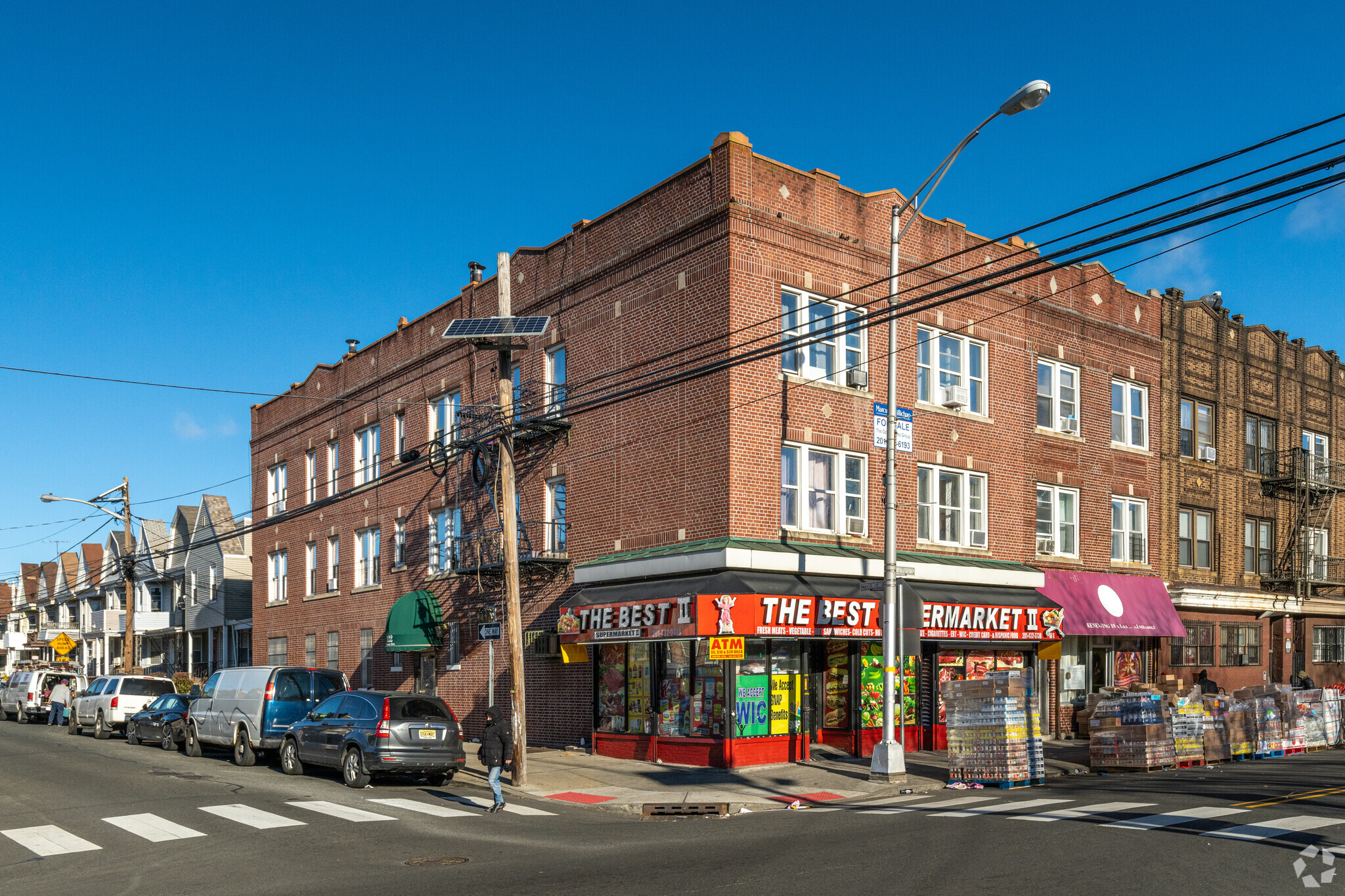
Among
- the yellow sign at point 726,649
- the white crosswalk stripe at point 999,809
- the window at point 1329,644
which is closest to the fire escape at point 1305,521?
the window at point 1329,644

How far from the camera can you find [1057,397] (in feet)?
92.9

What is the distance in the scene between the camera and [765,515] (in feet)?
71.5

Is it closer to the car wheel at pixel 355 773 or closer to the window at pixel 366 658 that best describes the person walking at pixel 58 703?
the window at pixel 366 658

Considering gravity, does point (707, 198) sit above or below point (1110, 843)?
above

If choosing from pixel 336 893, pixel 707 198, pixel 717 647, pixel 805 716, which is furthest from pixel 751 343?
pixel 336 893

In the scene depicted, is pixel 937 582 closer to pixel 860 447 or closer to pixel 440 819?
pixel 860 447

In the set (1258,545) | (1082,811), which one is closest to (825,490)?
(1082,811)

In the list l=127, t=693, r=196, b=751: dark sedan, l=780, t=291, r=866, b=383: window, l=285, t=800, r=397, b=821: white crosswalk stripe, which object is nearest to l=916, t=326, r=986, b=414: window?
l=780, t=291, r=866, b=383: window

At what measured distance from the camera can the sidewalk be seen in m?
17.6

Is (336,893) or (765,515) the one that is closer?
(336,893)

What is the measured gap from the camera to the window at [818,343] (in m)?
22.9

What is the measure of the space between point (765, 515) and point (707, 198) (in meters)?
6.13

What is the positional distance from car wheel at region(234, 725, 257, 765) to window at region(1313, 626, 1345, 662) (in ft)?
97.6

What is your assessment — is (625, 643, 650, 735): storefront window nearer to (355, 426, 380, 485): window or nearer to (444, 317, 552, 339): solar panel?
(444, 317, 552, 339): solar panel
